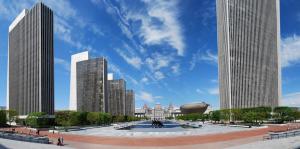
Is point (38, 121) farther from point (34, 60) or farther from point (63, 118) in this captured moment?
point (34, 60)

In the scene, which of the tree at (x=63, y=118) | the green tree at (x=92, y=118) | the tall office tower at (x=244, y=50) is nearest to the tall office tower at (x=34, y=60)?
A: the green tree at (x=92, y=118)

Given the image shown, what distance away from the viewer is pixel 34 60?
17288 centimetres

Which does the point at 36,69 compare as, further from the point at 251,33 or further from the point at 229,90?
the point at 251,33

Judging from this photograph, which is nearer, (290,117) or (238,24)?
(290,117)

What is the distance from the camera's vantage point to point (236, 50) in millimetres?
193125

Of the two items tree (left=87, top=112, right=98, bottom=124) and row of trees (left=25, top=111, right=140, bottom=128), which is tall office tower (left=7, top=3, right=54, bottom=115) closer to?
row of trees (left=25, top=111, right=140, bottom=128)

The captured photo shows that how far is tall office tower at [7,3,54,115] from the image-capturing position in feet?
559

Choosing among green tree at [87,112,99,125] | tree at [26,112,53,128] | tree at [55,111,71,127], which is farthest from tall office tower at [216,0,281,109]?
tree at [26,112,53,128]

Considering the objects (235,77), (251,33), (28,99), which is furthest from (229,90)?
(28,99)

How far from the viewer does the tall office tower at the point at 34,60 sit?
559ft

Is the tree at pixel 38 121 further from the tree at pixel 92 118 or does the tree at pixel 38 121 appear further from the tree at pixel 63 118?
the tree at pixel 92 118

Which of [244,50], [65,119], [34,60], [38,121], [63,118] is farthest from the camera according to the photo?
[244,50]

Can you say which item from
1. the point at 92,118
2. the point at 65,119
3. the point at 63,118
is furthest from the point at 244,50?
the point at 63,118

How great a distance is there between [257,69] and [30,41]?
137m
